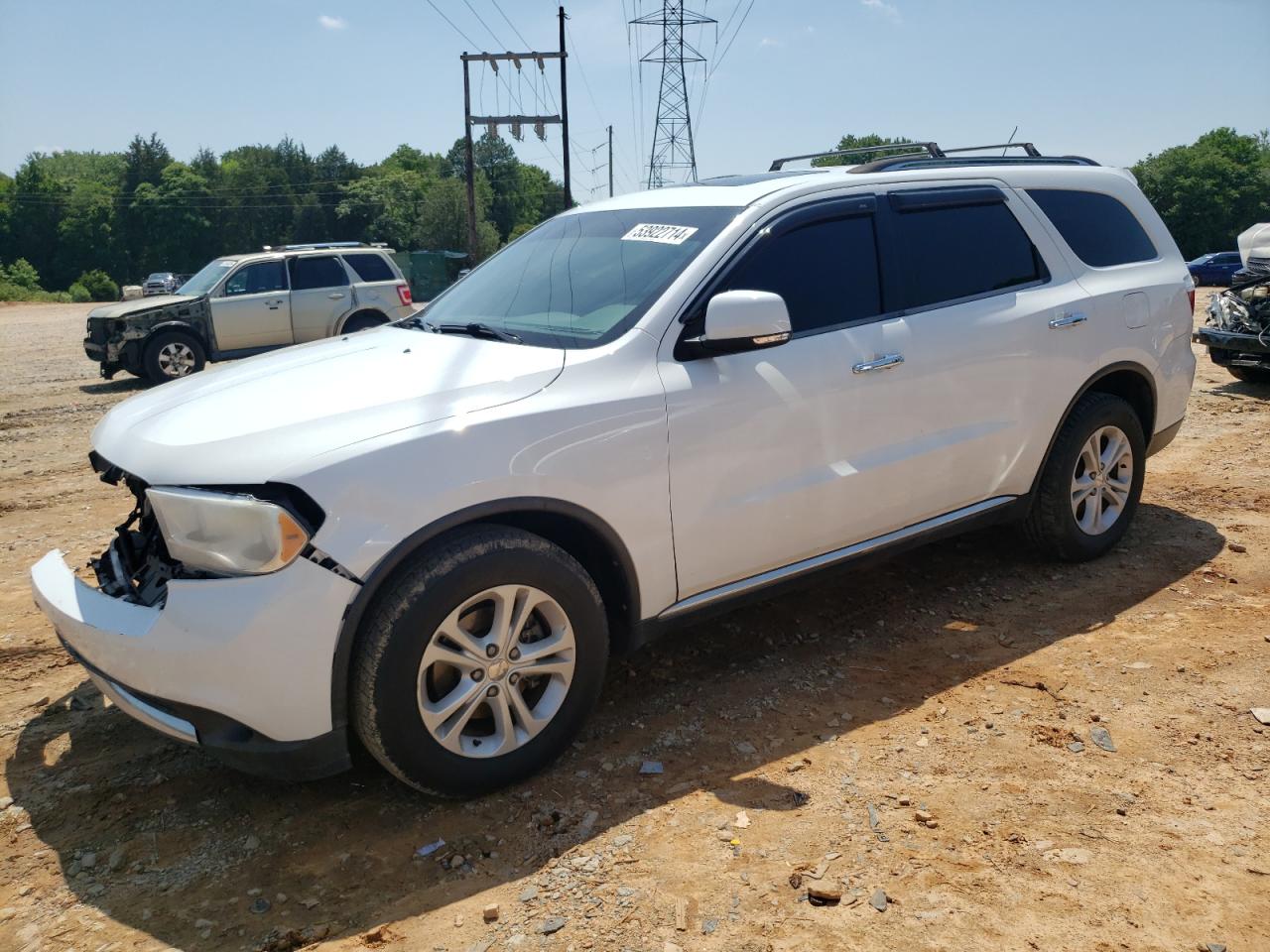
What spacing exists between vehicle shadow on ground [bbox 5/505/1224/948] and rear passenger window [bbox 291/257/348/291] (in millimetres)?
10959

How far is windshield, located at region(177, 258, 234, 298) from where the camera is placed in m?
13.6

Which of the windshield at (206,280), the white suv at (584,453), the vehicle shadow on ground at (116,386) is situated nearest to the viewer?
the white suv at (584,453)

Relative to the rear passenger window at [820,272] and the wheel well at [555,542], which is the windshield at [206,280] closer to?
the rear passenger window at [820,272]

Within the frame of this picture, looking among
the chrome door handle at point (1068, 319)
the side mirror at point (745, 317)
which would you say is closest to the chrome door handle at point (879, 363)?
the side mirror at point (745, 317)

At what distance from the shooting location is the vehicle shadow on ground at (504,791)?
2.68 metres

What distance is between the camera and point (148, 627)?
8.86 feet

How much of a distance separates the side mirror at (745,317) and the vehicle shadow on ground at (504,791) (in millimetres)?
1417

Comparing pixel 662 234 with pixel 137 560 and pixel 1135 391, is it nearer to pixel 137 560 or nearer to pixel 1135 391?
pixel 137 560

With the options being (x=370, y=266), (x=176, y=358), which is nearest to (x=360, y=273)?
(x=370, y=266)

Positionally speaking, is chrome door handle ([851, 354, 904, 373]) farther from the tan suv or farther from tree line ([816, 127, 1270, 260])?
tree line ([816, 127, 1270, 260])

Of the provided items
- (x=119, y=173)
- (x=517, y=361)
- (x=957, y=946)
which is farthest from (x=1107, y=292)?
(x=119, y=173)

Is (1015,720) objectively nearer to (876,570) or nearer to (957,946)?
(957,946)

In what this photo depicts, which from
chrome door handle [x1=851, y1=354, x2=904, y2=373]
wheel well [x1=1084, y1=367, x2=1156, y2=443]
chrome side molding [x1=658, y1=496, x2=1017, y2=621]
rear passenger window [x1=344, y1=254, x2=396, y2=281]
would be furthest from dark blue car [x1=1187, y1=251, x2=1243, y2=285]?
chrome door handle [x1=851, y1=354, x2=904, y2=373]

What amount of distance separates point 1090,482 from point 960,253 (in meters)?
1.44
